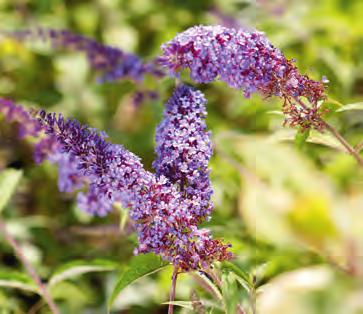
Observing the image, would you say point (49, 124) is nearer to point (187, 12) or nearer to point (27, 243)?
point (27, 243)

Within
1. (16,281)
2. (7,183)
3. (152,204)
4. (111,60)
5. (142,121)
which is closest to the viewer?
(152,204)

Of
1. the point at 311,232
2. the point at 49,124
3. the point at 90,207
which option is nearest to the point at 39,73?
the point at 90,207

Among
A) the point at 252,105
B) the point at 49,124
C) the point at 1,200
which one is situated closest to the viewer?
the point at 49,124

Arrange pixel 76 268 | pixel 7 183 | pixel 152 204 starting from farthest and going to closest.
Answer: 1. pixel 7 183
2. pixel 76 268
3. pixel 152 204

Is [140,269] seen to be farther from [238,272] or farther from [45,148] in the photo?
[45,148]

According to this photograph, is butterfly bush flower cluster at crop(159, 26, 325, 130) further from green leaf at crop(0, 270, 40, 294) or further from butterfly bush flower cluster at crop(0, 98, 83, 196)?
green leaf at crop(0, 270, 40, 294)

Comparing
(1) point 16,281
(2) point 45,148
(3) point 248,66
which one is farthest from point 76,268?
(3) point 248,66

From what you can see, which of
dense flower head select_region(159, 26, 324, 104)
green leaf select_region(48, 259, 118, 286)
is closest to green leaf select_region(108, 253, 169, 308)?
dense flower head select_region(159, 26, 324, 104)

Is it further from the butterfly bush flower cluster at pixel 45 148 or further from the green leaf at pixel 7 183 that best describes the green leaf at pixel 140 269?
the green leaf at pixel 7 183
